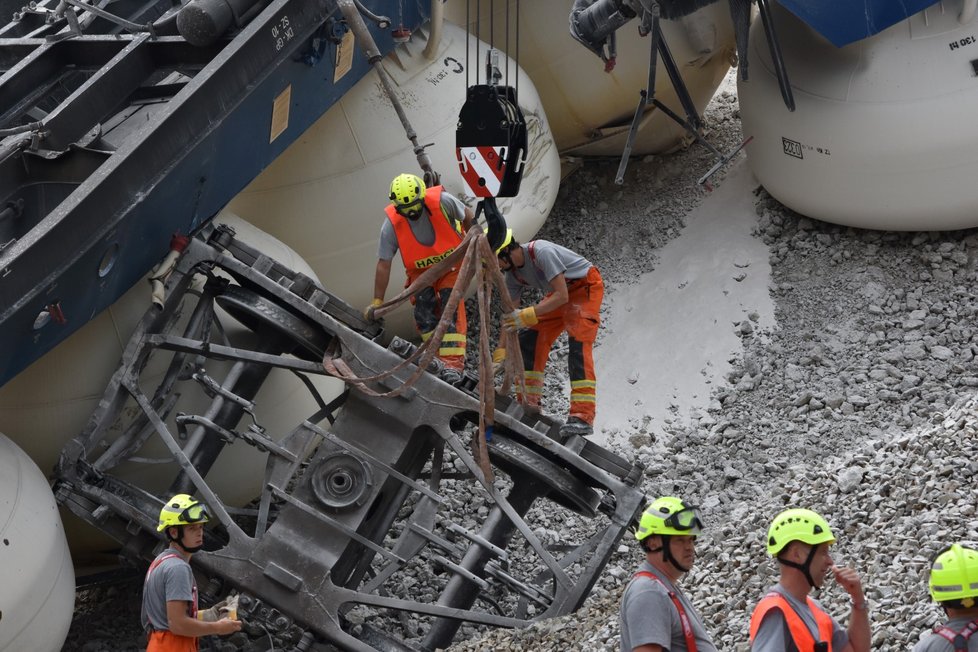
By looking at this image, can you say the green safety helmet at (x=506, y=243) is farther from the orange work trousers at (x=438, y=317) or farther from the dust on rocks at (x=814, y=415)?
the dust on rocks at (x=814, y=415)

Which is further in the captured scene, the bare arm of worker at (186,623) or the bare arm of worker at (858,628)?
the bare arm of worker at (186,623)

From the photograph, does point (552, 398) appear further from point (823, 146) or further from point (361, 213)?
point (823, 146)

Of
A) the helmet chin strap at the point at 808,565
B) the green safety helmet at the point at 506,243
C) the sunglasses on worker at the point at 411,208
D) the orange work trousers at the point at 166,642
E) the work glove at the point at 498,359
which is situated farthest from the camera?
the work glove at the point at 498,359

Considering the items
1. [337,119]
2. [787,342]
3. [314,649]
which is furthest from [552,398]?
[314,649]

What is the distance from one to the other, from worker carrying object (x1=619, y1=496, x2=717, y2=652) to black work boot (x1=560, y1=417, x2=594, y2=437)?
287cm

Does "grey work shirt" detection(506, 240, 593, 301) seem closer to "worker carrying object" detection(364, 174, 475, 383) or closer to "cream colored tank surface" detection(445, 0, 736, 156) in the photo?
"worker carrying object" detection(364, 174, 475, 383)

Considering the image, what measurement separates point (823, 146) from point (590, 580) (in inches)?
166

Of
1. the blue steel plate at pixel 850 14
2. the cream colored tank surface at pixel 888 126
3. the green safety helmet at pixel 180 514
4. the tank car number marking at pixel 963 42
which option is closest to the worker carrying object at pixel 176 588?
the green safety helmet at pixel 180 514

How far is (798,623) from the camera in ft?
15.5

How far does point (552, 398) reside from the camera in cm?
1044

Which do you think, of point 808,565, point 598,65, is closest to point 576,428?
point 808,565

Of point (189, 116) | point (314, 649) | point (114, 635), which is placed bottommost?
point (114, 635)

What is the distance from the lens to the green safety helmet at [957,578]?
4.64 meters

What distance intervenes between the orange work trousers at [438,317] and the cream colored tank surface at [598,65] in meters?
3.35
